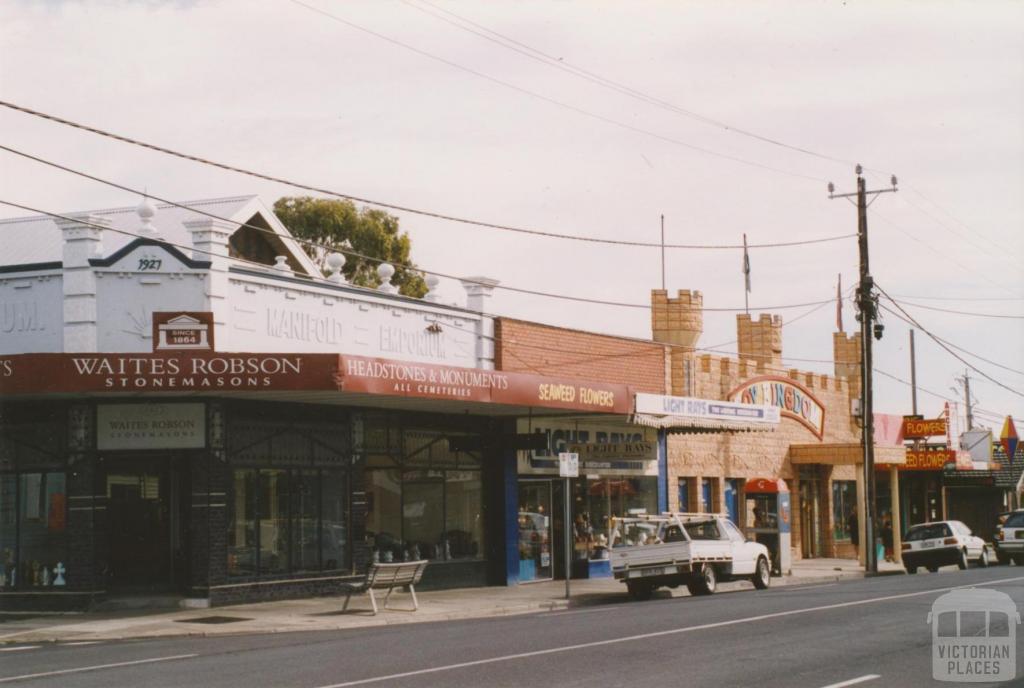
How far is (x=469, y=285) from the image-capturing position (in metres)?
30.6

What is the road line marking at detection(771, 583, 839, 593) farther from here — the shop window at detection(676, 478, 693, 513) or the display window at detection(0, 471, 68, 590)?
the display window at detection(0, 471, 68, 590)

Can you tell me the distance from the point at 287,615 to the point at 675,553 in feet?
25.9

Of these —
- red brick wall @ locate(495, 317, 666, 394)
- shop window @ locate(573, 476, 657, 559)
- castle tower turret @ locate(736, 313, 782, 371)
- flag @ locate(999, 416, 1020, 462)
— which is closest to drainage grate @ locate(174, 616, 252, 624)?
red brick wall @ locate(495, 317, 666, 394)

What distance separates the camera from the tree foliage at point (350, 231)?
54625 mm

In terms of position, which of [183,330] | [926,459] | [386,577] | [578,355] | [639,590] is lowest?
[639,590]

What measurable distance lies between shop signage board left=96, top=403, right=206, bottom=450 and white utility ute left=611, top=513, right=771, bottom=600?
830 cm

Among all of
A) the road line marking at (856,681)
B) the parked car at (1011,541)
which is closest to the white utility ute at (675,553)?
the road line marking at (856,681)

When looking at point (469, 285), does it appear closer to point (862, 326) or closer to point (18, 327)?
point (18, 327)

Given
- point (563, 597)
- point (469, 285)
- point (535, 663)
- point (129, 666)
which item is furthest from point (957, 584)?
point (129, 666)

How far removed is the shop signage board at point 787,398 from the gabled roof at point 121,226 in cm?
1361

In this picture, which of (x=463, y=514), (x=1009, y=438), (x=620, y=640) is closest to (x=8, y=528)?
(x=463, y=514)

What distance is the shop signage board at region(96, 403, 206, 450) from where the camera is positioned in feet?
79.2

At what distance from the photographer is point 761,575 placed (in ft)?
97.2

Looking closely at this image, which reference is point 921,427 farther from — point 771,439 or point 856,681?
point 856,681
